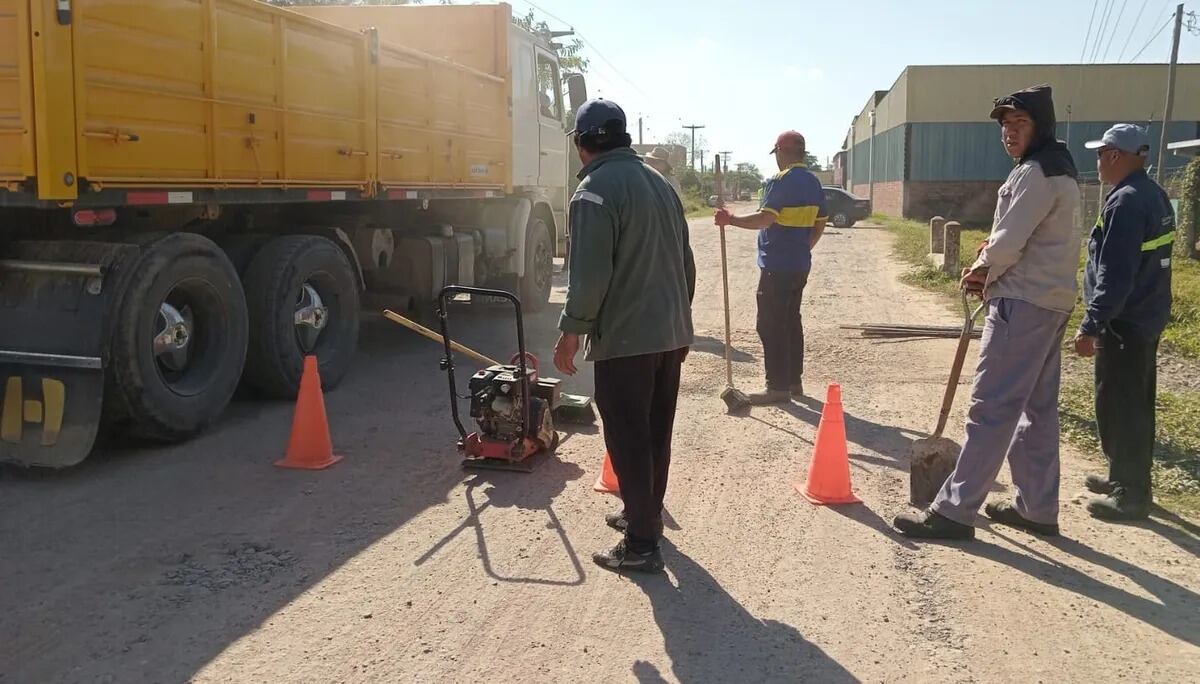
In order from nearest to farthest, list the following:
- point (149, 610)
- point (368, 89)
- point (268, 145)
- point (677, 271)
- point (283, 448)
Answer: point (149, 610)
point (677, 271)
point (283, 448)
point (268, 145)
point (368, 89)

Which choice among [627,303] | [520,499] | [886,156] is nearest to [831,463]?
[520,499]

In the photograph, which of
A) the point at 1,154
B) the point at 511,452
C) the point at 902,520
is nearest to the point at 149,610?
the point at 511,452

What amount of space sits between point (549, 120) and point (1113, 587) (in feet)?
30.9

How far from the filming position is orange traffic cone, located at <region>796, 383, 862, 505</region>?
16.8 ft

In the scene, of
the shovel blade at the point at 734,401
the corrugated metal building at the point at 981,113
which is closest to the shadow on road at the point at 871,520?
the shovel blade at the point at 734,401

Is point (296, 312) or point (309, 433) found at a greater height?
point (296, 312)

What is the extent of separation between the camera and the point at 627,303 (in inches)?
158

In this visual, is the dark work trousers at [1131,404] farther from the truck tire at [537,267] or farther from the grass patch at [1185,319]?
the truck tire at [537,267]

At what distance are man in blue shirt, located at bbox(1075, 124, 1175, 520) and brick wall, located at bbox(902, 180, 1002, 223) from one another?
3668 cm

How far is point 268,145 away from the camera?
6559mm

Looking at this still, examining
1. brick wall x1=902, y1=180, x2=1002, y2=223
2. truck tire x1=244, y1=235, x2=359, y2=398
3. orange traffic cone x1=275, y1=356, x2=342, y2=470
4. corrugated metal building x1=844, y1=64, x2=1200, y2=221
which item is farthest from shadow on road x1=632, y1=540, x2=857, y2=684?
corrugated metal building x1=844, y1=64, x2=1200, y2=221

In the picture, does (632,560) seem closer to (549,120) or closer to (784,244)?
(784,244)

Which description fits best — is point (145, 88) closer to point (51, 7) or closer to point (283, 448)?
point (51, 7)

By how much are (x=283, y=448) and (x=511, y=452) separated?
1557 millimetres
